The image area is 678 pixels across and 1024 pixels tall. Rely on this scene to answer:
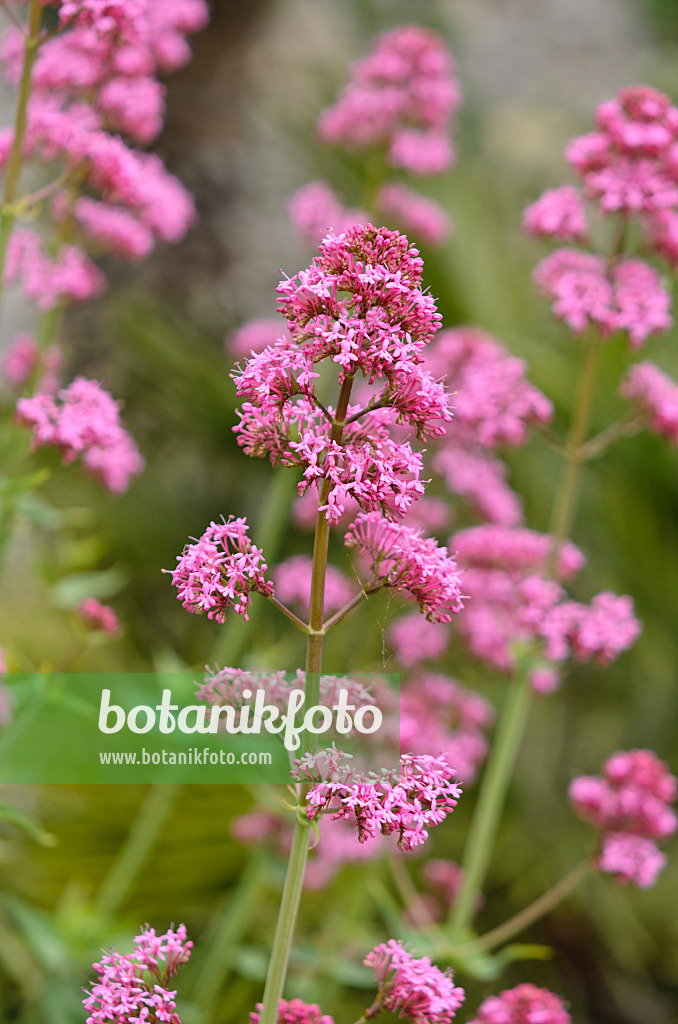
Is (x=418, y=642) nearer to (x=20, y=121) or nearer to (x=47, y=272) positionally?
(x=47, y=272)

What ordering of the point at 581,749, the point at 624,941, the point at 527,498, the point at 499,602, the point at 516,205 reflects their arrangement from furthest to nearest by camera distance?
1. the point at 516,205
2. the point at 581,749
3. the point at 527,498
4. the point at 624,941
5. the point at 499,602

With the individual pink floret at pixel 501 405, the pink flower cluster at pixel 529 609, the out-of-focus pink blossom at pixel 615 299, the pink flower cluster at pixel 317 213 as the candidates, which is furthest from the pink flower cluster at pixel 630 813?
the pink flower cluster at pixel 317 213

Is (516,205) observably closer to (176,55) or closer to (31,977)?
(176,55)

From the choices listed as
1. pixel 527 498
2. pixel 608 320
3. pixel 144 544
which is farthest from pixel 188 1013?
pixel 527 498

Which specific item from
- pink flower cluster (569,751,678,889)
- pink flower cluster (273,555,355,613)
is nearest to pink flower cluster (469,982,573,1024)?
pink flower cluster (569,751,678,889)

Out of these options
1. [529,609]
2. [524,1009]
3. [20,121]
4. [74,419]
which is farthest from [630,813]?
[20,121]
